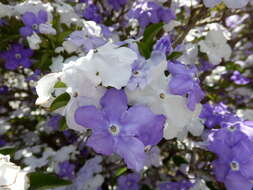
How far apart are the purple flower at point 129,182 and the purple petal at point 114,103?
1058 millimetres

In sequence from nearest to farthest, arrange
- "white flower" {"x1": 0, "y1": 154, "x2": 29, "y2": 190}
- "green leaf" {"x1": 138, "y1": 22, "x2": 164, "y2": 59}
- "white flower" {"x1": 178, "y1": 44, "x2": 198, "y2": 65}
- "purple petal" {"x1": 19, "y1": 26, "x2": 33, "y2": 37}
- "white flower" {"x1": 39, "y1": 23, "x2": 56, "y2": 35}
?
"white flower" {"x1": 0, "y1": 154, "x2": 29, "y2": 190} < "green leaf" {"x1": 138, "y1": 22, "x2": 164, "y2": 59} < "white flower" {"x1": 39, "y1": 23, "x2": 56, "y2": 35} < "purple petal" {"x1": 19, "y1": 26, "x2": 33, "y2": 37} < "white flower" {"x1": 178, "y1": 44, "x2": 198, "y2": 65}

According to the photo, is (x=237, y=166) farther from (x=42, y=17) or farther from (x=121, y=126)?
(x=42, y=17)

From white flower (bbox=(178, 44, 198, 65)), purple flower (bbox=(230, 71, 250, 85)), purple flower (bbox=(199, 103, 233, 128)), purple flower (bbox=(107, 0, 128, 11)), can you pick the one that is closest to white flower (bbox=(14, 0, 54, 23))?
purple flower (bbox=(107, 0, 128, 11))

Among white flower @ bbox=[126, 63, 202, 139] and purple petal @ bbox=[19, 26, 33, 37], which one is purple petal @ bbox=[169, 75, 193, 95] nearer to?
white flower @ bbox=[126, 63, 202, 139]

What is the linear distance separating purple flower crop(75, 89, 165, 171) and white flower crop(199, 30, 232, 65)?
0.91m

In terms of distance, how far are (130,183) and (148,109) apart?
3.70ft

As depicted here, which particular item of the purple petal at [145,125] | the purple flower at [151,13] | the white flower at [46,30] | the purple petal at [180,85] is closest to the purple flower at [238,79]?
the purple flower at [151,13]

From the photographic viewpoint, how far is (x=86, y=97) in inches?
34.9

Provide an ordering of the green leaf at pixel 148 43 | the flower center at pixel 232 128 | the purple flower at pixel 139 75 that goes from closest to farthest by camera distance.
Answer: the purple flower at pixel 139 75, the green leaf at pixel 148 43, the flower center at pixel 232 128

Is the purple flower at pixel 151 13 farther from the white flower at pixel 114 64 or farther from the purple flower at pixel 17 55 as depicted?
the white flower at pixel 114 64

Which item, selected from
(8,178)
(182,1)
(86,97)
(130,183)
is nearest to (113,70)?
(86,97)

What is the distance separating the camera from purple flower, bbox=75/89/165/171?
2.83ft

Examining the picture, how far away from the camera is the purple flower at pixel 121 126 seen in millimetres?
861

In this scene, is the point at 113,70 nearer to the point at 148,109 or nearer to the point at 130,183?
the point at 148,109
